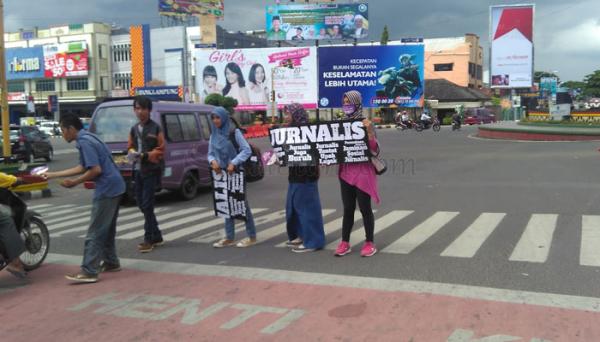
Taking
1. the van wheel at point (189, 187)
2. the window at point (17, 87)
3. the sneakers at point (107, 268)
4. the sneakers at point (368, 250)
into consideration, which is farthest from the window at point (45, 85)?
the sneakers at point (368, 250)

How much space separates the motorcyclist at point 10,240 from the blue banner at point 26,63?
86266mm

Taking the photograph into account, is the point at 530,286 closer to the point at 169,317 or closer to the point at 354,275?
the point at 354,275

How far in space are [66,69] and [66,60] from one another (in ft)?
4.32

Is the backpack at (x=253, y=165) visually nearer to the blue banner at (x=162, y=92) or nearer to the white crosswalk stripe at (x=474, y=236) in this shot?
the white crosswalk stripe at (x=474, y=236)

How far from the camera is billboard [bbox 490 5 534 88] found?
60281mm

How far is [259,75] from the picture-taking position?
198 ft

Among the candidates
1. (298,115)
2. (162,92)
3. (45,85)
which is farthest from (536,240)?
(45,85)

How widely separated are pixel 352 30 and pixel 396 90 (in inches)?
355

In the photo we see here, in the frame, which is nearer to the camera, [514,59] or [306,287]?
[306,287]

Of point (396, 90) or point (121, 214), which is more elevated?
point (396, 90)

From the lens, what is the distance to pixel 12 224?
18.0ft

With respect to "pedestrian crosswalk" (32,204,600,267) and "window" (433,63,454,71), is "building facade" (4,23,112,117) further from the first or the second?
"pedestrian crosswalk" (32,204,600,267)

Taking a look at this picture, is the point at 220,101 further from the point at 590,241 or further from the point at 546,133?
the point at 590,241

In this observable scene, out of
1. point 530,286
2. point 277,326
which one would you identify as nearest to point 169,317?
point 277,326
